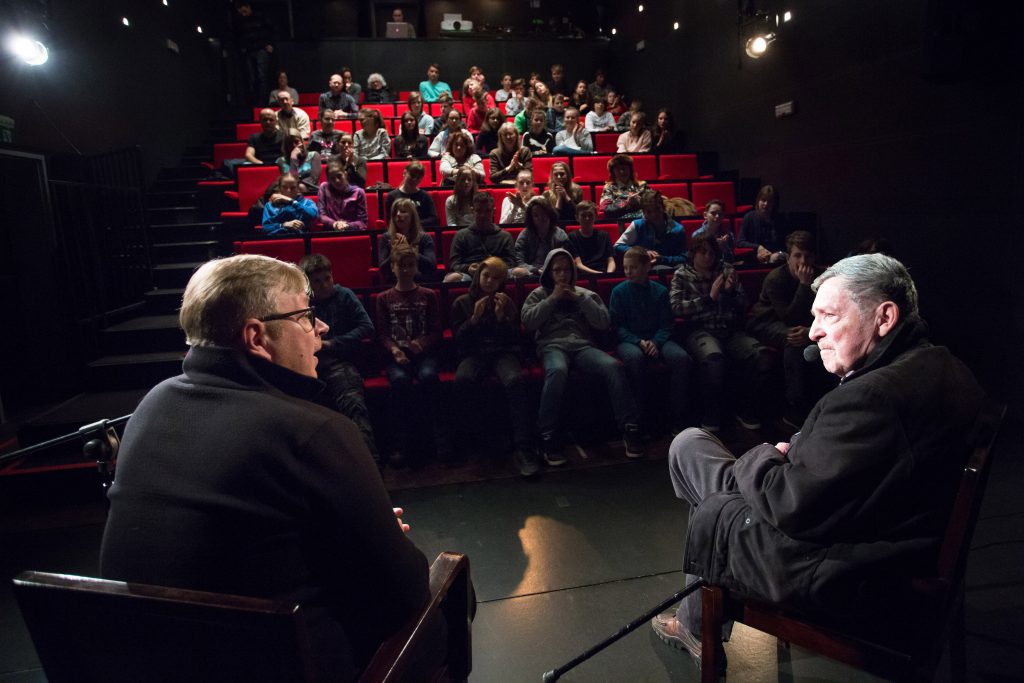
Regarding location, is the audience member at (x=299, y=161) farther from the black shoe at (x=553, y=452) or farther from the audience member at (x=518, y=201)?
the black shoe at (x=553, y=452)

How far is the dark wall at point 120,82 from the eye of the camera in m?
4.33

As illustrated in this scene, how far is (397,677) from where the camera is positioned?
953mm

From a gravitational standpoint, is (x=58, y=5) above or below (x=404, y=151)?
above

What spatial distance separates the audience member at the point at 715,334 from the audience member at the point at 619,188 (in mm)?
1327

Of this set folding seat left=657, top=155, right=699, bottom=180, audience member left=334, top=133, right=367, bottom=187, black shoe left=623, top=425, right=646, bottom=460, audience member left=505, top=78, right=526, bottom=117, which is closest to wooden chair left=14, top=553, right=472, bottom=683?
black shoe left=623, top=425, right=646, bottom=460

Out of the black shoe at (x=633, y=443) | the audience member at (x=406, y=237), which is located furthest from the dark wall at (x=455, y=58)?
the black shoe at (x=633, y=443)

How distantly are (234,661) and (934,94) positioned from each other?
15.5ft

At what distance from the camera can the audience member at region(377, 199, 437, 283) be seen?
402cm

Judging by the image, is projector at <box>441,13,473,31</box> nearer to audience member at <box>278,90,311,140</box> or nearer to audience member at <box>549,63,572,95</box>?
audience member at <box>549,63,572,95</box>

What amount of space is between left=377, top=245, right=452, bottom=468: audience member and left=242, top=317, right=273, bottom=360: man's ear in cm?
222

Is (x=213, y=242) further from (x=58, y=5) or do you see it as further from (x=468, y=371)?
(x=468, y=371)

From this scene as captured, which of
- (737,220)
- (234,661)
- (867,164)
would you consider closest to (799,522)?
(234,661)

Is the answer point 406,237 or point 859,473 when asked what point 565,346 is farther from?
point 859,473

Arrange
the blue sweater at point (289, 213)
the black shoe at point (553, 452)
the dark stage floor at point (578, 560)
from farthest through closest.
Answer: the blue sweater at point (289, 213), the black shoe at point (553, 452), the dark stage floor at point (578, 560)
